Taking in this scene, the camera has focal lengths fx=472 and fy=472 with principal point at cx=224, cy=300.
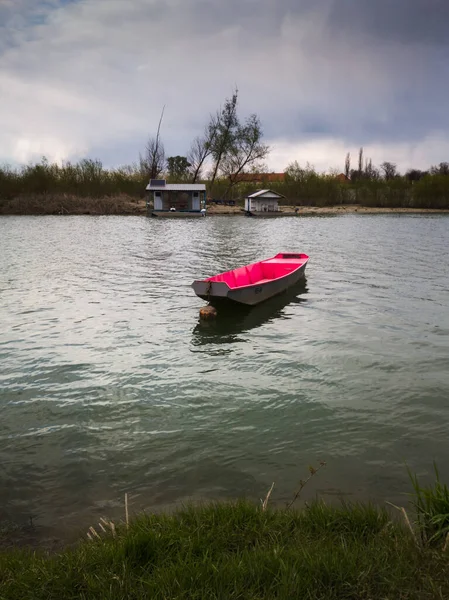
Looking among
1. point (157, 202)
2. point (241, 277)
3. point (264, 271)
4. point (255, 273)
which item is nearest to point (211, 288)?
point (241, 277)

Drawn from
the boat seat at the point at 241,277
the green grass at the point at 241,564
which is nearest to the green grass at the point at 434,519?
the green grass at the point at 241,564

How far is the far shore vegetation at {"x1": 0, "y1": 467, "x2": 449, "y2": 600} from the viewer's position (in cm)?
282

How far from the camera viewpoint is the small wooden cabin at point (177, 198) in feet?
198

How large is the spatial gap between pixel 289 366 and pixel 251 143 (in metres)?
82.3

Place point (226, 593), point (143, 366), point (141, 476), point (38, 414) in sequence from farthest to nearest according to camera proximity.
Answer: point (143, 366), point (38, 414), point (141, 476), point (226, 593)

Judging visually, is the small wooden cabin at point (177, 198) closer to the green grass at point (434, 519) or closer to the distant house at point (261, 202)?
the distant house at point (261, 202)

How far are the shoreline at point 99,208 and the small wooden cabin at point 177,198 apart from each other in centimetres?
375

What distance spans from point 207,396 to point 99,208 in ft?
204

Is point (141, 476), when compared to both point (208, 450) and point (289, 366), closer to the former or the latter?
point (208, 450)

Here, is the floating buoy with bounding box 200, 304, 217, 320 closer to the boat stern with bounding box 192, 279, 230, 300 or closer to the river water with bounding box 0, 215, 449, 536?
the river water with bounding box 0, 215, 449, 536

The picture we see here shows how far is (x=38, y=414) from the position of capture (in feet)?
22.0

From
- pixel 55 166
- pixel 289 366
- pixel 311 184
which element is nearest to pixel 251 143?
pixel 311 184

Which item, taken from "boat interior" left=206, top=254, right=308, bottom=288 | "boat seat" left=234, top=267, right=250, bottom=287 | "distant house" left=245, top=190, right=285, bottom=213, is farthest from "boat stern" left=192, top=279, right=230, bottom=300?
"distant house" left=245, top=190, right=285, bottom=213

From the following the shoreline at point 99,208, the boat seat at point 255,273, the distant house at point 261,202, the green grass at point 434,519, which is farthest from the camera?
the distant house at point 261,202
